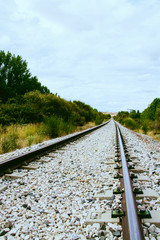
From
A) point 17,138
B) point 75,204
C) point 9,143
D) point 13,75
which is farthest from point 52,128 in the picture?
point 13,75

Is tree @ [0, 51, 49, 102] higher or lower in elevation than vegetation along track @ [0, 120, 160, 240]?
higher

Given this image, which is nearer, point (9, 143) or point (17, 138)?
point (9, 143)

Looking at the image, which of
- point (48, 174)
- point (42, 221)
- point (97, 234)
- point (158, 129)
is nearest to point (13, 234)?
point (42, 221)

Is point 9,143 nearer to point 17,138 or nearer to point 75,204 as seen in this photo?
point 17,138

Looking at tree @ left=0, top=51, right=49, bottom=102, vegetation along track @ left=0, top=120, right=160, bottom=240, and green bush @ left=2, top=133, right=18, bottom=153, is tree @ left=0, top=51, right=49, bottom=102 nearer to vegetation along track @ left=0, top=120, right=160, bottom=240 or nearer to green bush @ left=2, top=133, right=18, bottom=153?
green bush @ left=2, top=133, right=18, bottom=153

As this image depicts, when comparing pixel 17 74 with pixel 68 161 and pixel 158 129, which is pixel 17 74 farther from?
pixel 68 161

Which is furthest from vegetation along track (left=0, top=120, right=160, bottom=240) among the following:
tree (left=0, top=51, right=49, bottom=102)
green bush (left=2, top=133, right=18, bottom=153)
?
tree (left=0, top=51, right=49, bottom=102)

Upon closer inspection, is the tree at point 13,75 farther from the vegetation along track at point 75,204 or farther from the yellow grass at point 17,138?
the vegetation along track at point 75,204

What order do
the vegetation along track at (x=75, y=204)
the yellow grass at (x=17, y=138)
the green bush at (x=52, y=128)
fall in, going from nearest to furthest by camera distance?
the vegetation along track at (x=75, y=204)
the yellow grass at (x=17, y=138)
the green bush at (x=52, y=128)

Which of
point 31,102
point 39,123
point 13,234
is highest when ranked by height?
point 31,102

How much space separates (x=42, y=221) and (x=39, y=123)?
10448 mm

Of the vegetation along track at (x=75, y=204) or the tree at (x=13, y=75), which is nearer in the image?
the vegetation along track at (x=75, y=204)

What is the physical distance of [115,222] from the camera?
2021mm

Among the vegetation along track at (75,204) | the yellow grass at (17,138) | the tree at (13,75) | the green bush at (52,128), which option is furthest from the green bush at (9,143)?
the tree at (13,75)
